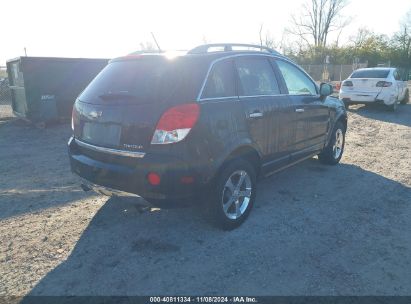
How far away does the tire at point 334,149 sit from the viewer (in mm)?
5793

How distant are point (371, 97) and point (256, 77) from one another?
9775 millimetres

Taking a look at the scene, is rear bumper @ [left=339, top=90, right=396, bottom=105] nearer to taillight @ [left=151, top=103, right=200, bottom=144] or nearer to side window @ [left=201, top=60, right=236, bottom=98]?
side window @ [left=201, top=60, right=236, bottom=98]

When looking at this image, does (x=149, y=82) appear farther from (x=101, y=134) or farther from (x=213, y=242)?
(x=213, y=242)

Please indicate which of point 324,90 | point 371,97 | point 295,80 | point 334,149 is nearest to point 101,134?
point 295,80

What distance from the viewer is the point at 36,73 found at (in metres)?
9.43

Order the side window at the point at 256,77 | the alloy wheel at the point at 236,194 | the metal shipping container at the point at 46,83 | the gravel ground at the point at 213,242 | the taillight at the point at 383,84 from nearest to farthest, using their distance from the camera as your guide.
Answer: the gravel ground at the point at 213,242 < the alloy wheel at the point at 236,194 < the side window at the point at 256,77 < the metal shipping container at the point at 46,83 < the taillight at the point at 383,84

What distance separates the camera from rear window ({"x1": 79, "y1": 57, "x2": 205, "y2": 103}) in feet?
10.1

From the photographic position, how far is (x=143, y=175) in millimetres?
2963

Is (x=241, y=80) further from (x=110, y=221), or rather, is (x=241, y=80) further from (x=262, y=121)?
(x=110, y=221)

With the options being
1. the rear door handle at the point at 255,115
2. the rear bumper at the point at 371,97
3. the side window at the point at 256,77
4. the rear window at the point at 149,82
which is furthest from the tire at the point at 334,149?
the rear bumper at the point at 371,97

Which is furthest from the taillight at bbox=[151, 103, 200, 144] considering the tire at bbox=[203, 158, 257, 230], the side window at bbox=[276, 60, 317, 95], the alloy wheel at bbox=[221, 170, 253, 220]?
the side window at bbox=[276, 60, 317, 95]

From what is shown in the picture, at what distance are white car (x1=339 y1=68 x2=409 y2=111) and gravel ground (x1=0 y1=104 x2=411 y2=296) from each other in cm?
757

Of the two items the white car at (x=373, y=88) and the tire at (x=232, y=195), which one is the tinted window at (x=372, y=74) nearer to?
the white car at (x=373, y=88)

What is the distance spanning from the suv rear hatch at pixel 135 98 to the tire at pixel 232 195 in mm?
821
